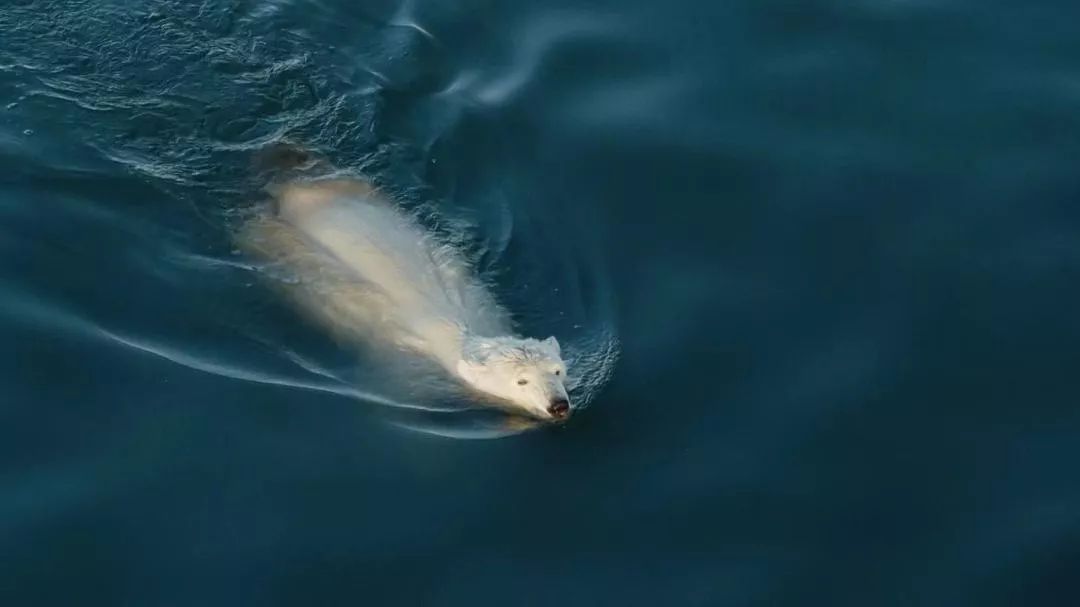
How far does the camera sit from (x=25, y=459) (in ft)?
32.1

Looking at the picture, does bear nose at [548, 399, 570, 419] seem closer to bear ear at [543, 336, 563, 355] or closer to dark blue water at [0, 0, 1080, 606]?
dark blue water at [0, 0, 1080, 606]

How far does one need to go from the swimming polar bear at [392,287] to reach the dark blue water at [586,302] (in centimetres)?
27

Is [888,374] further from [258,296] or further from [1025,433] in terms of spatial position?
[258,296]

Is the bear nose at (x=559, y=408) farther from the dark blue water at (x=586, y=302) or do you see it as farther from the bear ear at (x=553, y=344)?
the bear ear at (x=553, y=344)

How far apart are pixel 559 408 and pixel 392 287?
223cm

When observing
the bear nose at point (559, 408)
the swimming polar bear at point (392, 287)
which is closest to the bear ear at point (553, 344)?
the swimming polar bear at point (392, 287)

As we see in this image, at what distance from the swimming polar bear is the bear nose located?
0.13 metres

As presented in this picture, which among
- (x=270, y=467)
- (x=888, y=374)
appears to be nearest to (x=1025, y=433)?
(x=888, y=374)

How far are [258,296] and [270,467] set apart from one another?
2120 mm

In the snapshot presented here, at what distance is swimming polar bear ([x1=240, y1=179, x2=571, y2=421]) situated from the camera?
10.9 meters

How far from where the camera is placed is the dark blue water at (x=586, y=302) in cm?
932

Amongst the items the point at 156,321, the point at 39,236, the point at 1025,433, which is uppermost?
the point at 39,236

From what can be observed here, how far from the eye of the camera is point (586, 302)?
1141 centimetres

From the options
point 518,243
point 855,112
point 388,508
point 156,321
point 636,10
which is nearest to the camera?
point 388,508
